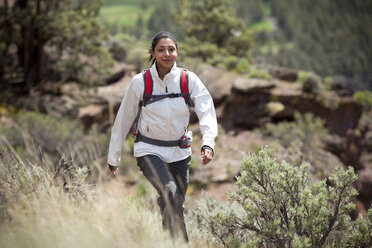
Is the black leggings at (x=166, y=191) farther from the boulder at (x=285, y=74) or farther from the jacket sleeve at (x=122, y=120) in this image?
the boulder at (x=285, y=74)

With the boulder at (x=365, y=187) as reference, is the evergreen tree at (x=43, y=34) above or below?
above

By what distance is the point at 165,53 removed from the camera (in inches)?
125

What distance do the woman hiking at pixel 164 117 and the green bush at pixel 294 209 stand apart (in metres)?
0.49

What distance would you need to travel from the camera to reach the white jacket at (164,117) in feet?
10.1

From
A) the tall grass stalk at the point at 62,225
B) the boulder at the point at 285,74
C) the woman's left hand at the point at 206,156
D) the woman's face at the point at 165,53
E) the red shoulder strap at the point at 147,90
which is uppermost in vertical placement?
the woman's face at the point at 165,53

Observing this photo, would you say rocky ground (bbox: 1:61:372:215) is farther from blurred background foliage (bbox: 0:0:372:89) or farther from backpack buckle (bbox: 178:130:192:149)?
backpack buckle (bbox: 178:130:192:149)

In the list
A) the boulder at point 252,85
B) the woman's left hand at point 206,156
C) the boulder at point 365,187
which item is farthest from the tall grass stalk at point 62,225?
the boulder at point 365,187

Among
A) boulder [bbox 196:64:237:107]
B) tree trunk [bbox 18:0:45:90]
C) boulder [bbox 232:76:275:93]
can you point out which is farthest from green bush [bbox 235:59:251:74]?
tree trunk [bbox 18:0:45:90]

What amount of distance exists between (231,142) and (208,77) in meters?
3.48

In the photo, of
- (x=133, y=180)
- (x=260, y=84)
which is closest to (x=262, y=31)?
(x=260, y=84)

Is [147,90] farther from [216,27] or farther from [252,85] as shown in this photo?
[216,27]

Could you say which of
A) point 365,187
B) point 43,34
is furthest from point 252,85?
point 43,34

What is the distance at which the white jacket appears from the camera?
308cm

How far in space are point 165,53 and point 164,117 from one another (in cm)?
62
